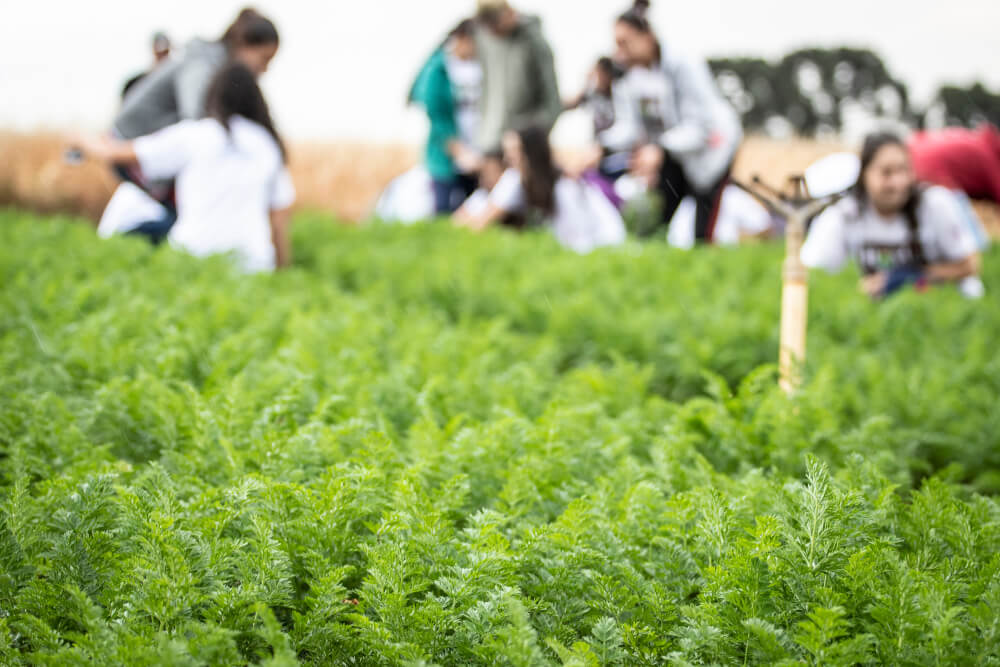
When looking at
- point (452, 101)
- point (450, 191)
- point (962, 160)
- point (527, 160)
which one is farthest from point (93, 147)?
point (962, 160)

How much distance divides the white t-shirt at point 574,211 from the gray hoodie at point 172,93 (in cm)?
320

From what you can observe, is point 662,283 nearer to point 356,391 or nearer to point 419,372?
point 419,372

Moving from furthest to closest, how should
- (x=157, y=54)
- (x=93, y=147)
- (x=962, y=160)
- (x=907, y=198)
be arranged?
(x=962, y=160)
(x=157, y=54)
(x=907, y=198)
(x=93, y=147)

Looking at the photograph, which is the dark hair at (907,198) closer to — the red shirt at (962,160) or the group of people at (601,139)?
the group of people at (601,139)

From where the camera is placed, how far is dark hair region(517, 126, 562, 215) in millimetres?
9016

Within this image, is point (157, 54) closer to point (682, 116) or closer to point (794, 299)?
point (682, 116)

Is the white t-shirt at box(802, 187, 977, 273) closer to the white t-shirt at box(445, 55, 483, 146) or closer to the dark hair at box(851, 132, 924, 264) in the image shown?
the dark hair at box(851, 132, 924, 264)

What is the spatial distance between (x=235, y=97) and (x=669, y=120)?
4.71 m

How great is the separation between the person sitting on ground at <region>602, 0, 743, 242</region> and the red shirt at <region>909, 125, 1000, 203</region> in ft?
5.89

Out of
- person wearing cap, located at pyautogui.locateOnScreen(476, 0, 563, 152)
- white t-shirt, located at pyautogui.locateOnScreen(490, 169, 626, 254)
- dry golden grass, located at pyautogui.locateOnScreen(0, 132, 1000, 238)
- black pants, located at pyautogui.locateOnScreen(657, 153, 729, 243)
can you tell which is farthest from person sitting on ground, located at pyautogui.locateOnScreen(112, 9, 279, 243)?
dry golden grass, located at pyautogui.locateOnScreen(0, 132, 1000, 238)

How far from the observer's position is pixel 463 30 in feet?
34.9

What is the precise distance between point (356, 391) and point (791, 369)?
1.53 m

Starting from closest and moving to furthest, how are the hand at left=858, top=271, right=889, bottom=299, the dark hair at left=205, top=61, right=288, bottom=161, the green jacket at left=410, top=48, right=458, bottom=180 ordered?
the hand at left=858, top=271, right=889, bottom=299, the dark hair at left=205, top=61, right=288, bottom=161, the green jacket at left=410, top=48, right=458, bottom=180

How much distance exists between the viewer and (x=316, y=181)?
18547 millimetres
